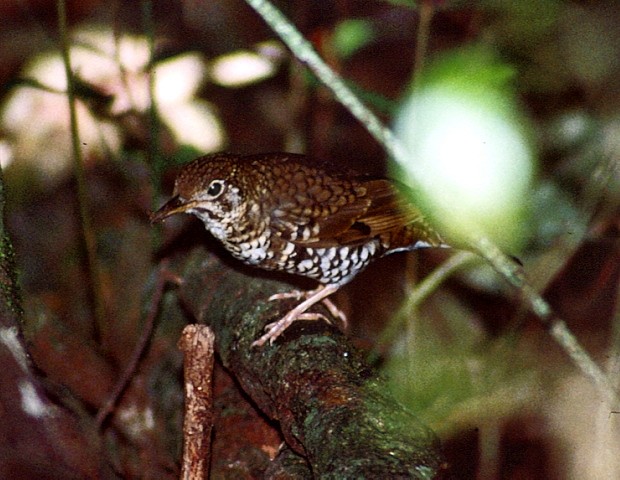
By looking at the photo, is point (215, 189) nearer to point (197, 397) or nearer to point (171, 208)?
point (171, 208)

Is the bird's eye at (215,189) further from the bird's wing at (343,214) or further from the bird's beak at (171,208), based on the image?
the bird's wing at (343,214)

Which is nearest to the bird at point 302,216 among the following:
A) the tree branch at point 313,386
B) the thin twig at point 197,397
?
the tree branch at point 313,386

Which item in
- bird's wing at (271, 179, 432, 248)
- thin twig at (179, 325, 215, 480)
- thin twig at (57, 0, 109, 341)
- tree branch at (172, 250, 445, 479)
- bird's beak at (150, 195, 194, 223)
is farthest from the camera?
thin twig at (57, 0, 109, 341)

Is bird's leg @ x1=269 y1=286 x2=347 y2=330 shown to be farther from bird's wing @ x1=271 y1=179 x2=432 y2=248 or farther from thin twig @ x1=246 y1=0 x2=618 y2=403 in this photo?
thin twig @ x1=246 y1=0 x2=618 y2=403

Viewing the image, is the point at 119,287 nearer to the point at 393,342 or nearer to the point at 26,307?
the point at 26,307

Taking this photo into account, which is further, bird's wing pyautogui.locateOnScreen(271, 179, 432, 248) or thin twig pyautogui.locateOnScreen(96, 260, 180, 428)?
thin twig pyautogui.locateOnScreen(96, 260, 180, 428)

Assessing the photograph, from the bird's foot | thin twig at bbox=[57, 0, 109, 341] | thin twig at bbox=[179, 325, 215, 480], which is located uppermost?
thin twig at bbox=[57, 0, 109, 341]

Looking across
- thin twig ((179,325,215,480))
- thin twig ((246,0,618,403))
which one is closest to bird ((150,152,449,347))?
thin twig ((179,325,215,480))

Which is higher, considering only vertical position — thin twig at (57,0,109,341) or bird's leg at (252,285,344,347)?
thin twig at (57,0,109,341)
